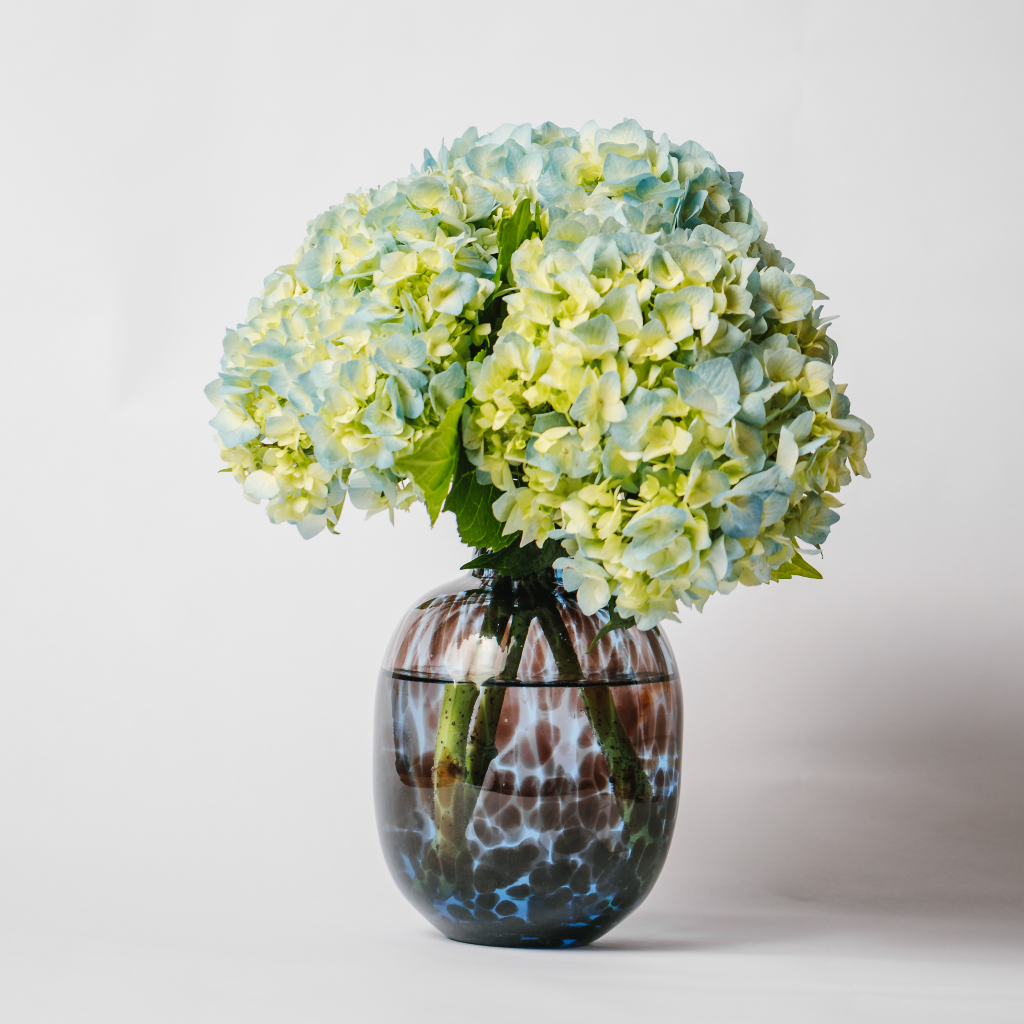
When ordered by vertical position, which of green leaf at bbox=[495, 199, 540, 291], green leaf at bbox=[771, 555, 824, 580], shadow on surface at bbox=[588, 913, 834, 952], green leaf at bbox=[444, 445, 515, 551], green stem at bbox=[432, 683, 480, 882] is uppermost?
green leaf at bbox=[495, 199, 540, 291]

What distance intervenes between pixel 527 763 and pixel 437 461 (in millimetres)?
295

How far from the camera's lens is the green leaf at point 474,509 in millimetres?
1094

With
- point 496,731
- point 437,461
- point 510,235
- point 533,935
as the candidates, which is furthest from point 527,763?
point 510,235

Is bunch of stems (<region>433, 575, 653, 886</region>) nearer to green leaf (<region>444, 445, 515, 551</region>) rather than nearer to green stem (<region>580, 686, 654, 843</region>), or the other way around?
green stem (<region>580, 686, 654, 843</region>)

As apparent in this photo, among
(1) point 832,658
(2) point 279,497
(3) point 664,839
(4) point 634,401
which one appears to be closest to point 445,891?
(3) point 664,839

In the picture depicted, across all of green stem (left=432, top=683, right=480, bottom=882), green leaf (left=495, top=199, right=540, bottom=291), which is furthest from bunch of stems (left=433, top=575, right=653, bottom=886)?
green leaf (left=495, top=199, right=540, bottom=291)

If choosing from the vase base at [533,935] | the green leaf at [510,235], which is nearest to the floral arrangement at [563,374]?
the green leaf at [510,235]

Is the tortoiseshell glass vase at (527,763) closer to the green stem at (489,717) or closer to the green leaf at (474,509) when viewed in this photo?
the green stem at (489,717)

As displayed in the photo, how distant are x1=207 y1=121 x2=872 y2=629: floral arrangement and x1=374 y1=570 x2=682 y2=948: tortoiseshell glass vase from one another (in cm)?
8

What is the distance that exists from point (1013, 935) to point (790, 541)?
0.56m

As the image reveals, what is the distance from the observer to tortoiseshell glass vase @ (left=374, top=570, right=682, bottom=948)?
46.5 inches

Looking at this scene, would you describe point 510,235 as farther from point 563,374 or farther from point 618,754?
point 618,754

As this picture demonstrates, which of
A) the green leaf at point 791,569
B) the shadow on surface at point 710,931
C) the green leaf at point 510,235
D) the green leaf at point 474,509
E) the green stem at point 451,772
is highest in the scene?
the green leaf at point 510,235

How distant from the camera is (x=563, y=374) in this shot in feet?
3.17
